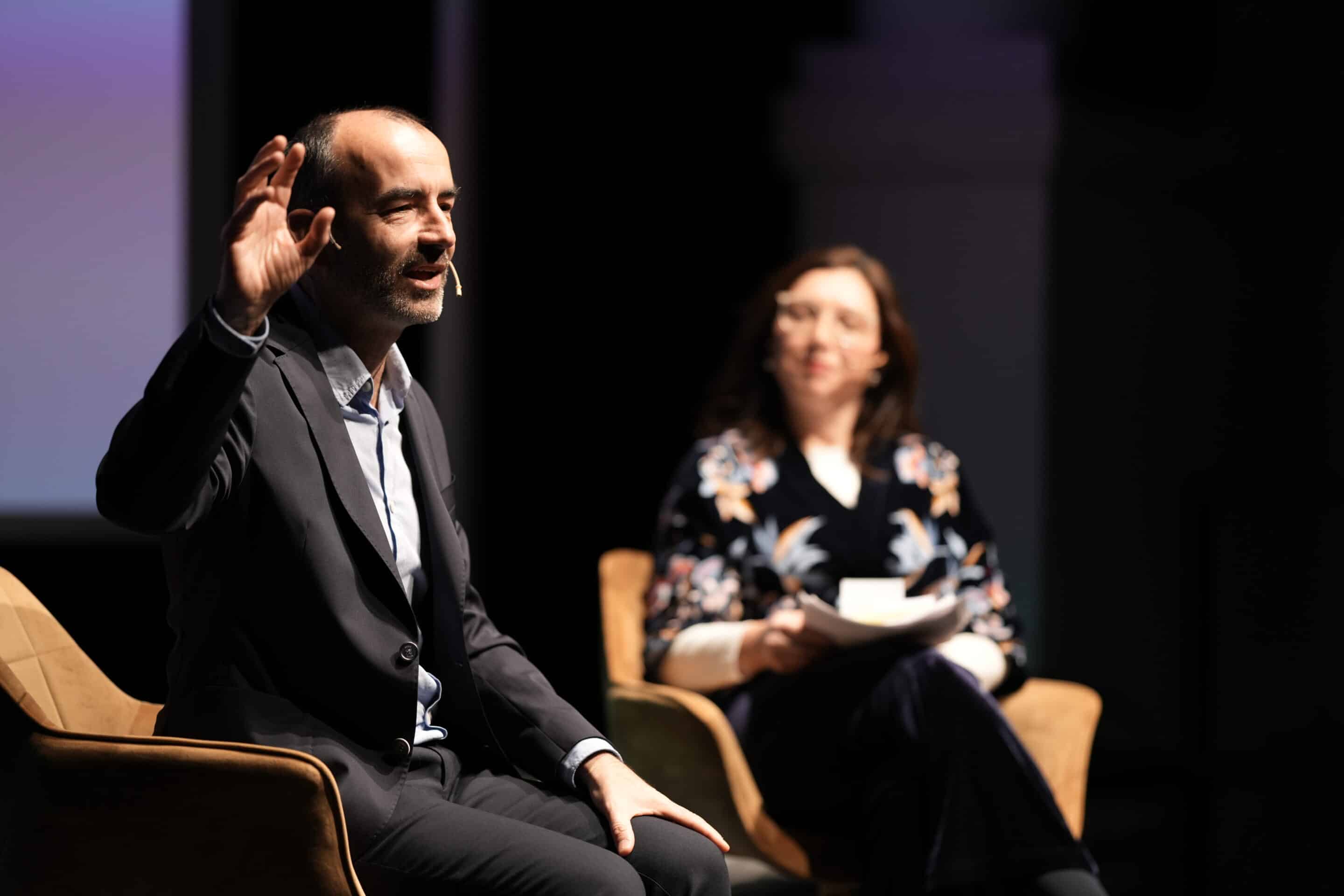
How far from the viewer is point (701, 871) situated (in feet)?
5.37

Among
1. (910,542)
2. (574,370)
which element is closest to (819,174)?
(574,370)

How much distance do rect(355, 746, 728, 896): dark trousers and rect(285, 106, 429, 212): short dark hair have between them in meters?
0.65

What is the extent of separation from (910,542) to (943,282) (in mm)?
1465

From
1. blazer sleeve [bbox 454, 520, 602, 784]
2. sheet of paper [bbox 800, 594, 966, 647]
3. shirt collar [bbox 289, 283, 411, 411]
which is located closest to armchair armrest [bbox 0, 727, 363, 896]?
blazer sleeve [bbox 454, 520, 602, 784]

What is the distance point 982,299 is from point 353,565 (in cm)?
299

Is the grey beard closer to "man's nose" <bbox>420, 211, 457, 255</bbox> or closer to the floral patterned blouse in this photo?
"man's nose" <bbox>420, 211, 457, 255</bbox>

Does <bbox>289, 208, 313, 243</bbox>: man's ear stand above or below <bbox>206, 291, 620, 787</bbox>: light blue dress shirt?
above

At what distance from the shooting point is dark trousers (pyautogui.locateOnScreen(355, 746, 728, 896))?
1523 mm

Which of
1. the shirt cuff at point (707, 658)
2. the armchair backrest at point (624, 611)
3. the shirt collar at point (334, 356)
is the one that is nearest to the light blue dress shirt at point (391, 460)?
the shirt collar at point (334, 356)

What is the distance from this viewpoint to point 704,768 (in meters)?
2.49

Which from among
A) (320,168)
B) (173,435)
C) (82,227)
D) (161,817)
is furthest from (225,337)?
(82,227)

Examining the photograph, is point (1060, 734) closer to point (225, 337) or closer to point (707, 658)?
point (707, 658)

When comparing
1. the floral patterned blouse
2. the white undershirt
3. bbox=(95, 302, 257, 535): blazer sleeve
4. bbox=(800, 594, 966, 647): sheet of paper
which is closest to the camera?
bbox=(95, 302, 257, 535): blazer sleeve

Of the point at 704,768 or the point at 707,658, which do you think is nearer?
the point at 704,768
